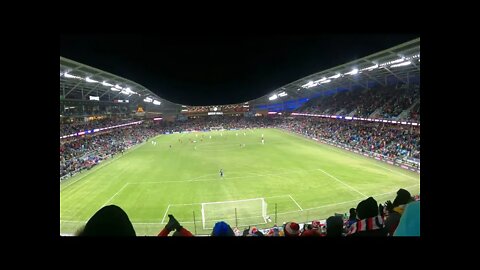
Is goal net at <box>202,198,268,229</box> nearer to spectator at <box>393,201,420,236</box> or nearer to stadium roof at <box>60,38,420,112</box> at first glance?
stadium roof at <box>60,38,420,112</box>

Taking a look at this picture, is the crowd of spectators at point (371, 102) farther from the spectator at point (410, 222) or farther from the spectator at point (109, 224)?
the spectator at point (109, 224)

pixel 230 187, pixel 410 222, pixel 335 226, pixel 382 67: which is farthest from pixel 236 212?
pixel 382 67

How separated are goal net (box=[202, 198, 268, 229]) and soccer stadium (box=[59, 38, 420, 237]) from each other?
0.20ft

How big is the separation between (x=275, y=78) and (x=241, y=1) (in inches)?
148

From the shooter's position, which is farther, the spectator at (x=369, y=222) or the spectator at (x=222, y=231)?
the spectator at (x=369, y=222)

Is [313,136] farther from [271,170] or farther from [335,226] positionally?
[335,226]

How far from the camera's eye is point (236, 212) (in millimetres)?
17875

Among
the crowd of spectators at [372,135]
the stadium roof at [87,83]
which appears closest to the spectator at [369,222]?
the stadium roof at [87,83]

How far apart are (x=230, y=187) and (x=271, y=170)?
6555mm

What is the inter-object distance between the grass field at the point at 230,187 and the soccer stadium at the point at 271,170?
10 centimetres

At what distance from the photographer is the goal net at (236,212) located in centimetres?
1660

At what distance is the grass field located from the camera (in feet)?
58.9

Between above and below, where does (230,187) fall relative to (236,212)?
above

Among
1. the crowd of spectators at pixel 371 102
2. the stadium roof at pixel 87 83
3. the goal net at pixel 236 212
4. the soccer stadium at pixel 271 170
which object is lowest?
the goal net at pixel 236 212
